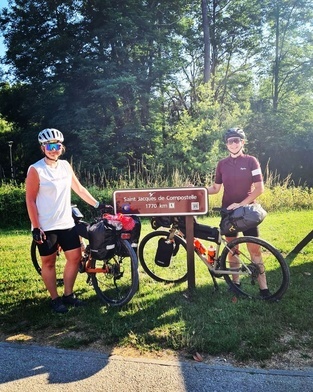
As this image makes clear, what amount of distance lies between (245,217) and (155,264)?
162 centimetres

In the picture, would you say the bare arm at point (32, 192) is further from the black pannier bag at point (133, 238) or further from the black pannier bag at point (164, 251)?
the black pannier bag at point (164, 251)

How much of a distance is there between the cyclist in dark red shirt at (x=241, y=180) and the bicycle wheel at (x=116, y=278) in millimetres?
1110

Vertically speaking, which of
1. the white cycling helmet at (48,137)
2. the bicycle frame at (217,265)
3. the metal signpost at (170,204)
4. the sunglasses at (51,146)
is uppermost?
the white cycling helmet at (48,137)

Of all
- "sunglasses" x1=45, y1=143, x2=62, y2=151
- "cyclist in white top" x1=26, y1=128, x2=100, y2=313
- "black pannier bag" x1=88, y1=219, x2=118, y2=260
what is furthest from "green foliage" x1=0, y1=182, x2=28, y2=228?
"sunglasses" x1=45, y1=143, x2=62, y2=151

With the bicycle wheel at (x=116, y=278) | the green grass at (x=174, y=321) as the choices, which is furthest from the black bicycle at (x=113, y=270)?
the green grass at (x=174, y=321)

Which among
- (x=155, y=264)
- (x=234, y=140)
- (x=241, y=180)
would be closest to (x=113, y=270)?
(x=155, y=264)

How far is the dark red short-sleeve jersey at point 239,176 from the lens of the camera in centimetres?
396

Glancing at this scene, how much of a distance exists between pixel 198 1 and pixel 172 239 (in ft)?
93.3

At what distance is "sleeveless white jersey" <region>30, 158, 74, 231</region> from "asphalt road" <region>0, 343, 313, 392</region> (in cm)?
124

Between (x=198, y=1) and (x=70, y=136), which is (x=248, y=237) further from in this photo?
(x=198, y=1)

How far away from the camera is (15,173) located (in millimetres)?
28344

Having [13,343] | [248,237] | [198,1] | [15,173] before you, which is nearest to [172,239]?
[248,237]

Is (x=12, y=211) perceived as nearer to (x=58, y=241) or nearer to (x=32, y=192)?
(x=58, y=241)

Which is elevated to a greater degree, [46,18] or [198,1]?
[198,1]
